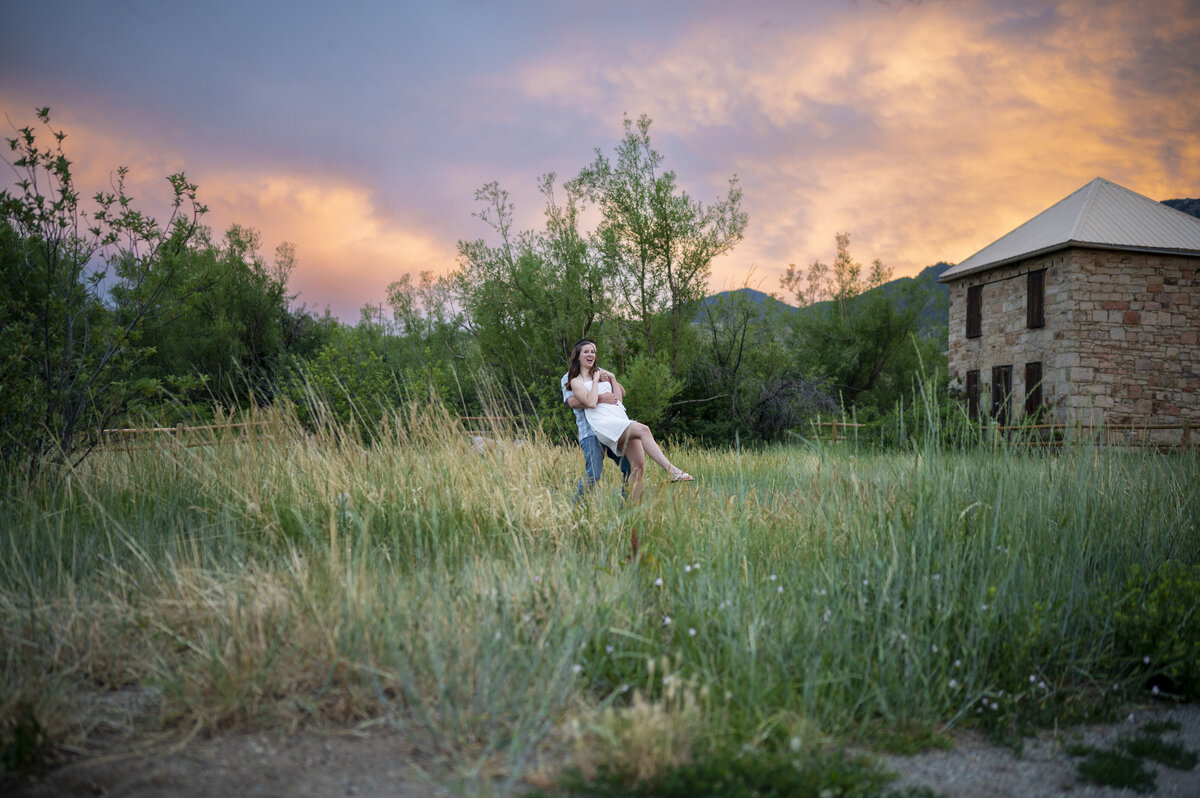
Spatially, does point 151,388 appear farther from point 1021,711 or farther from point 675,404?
point 675,404

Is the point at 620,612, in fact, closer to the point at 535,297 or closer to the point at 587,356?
the point at 587,356

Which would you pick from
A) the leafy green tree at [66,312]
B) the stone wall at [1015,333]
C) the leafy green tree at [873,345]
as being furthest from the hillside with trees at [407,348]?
the leafy green tree at [873,345]

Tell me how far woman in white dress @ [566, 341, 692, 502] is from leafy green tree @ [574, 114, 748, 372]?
984 cm

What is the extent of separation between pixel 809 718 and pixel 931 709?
1.81ft

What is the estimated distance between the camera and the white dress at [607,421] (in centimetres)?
611

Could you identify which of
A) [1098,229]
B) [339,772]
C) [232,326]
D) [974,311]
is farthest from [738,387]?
[339,772]

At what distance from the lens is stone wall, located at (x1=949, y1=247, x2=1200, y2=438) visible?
17.7 meters

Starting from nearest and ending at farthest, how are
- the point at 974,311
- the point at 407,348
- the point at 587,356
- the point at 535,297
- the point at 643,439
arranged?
1. the point at 643,439
2. the point at 587,356
3. the point at 535,297
4. the point at 974,311
5. the point at 407,348

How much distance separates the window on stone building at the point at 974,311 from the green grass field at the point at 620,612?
58.6ft

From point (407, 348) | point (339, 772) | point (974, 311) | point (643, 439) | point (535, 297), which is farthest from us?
point (407, 348)

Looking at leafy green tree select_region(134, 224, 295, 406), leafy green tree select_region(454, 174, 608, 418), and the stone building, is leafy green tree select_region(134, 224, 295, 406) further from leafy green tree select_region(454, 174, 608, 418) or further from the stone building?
the stone building

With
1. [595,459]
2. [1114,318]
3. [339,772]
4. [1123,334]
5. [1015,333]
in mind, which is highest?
[1114,318]

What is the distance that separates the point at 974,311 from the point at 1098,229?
393 cm

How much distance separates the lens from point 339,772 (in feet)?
7.65
